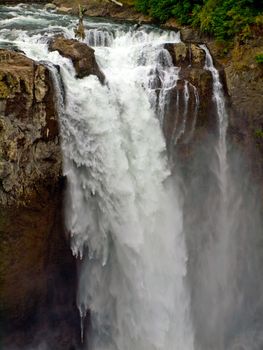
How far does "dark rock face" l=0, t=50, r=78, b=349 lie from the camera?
1217 centimetres

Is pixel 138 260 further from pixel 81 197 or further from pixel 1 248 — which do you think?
pixel 1 248

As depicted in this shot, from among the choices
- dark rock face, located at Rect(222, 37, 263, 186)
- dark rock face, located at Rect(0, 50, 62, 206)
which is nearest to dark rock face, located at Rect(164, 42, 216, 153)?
dark rock face, located at Rect(222, 37, 263, 186)

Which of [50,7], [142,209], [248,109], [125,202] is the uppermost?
[50,7]

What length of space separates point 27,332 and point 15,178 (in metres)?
4.72

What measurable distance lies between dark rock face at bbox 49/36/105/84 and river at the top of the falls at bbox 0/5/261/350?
0.73ft

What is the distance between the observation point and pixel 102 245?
556 inches

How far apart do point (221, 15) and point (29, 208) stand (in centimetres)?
1110

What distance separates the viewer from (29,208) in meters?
12.8

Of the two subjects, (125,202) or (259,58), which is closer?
(125,202)

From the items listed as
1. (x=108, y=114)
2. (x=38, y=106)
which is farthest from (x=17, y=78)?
(x=108, y=114)

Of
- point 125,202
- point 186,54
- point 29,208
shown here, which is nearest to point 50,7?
point 186,54

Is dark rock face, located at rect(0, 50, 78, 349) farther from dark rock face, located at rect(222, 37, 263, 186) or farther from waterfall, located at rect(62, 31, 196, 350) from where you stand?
dark rock face, located at rect(222, 37, 263, 186)

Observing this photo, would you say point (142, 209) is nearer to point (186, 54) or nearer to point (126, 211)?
point (126, 211)

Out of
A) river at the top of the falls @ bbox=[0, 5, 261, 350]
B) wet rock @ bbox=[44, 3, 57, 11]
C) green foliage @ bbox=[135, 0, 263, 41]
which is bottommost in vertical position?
river at the top of the falls @ bbox=[0, 5, 261, 350]
